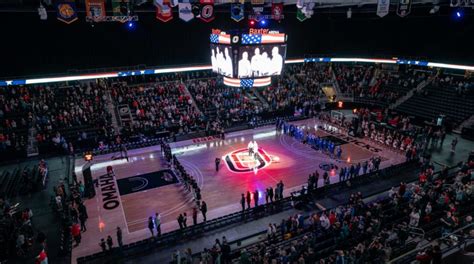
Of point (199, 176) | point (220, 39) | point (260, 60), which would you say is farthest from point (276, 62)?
point (199, 176)

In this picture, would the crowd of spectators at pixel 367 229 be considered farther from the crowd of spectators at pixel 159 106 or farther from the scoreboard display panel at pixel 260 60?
the crowd of spectators at pixel 159 106

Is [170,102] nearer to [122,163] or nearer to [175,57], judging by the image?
[175,57]

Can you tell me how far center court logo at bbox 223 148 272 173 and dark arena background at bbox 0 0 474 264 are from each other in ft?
0.65

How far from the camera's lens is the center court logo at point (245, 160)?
23359 millimetres

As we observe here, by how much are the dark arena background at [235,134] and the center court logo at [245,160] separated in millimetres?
197

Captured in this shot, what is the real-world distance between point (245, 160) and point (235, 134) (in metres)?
6.51

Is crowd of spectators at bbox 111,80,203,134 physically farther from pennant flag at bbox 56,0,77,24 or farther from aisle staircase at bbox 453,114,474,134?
aisle staircase at bbox 453,114,474,134

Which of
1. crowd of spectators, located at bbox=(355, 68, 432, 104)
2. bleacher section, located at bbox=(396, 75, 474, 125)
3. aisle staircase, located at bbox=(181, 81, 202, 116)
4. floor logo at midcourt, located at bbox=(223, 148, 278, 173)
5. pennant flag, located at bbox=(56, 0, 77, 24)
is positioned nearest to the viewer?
pennant flag, located at bbox=(56, 0, 77, 24)

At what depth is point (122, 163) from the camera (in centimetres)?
2455

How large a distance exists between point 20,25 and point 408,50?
41.1m

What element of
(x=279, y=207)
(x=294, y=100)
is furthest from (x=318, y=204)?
(x=294, y=100)

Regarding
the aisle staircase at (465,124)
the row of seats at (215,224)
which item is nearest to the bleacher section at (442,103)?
the aisle staircase at (465,124)

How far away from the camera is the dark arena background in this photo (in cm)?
1471

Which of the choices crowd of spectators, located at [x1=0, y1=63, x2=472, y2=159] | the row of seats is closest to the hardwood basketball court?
the row of seats
